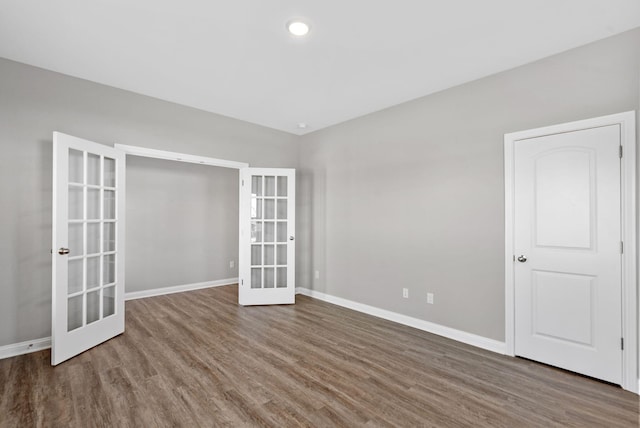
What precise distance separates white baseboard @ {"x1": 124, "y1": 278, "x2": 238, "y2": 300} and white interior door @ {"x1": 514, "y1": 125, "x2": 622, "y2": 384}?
→ 15.8 ft

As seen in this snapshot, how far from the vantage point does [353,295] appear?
439 centimetres

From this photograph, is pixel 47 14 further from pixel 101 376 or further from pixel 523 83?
pixel 523 83

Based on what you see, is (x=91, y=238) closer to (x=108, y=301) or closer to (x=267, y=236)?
(x=108, y=301)

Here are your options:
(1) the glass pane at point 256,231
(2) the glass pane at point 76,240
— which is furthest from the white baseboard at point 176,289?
(2) the glass pane at point 76,240

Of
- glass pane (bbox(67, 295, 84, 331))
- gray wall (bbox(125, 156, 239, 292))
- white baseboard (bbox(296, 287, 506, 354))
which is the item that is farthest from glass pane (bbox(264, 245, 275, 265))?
glass pane (bbox(67, 295, 84, 331))

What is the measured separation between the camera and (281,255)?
4.73 meters

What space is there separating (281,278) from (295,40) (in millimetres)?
3294

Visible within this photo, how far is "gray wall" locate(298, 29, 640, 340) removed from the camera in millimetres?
2611

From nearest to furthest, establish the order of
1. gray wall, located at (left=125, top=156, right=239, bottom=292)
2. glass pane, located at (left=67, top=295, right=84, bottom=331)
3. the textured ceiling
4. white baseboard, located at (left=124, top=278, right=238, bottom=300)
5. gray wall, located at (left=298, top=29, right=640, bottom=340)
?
the textured ceiling
gray wall, located at (left=298, top=29, right=640, bottom=340)
glass pane, located at (left=67, top=295, right=84, bottom=331)
white baseboard, located at (left=124, top=278, right=238, bottom=300)
gray wall, located at (left=125, top=156, right=239, bottom=292)

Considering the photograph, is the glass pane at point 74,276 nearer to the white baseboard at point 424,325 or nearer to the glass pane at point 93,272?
the glass pane at point 93,272

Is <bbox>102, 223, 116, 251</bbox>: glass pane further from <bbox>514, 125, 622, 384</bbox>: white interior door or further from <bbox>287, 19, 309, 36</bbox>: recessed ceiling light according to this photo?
<bbox>514, 125, 622, 384</bbox>: white interior door

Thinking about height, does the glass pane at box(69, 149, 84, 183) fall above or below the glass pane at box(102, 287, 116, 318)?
above

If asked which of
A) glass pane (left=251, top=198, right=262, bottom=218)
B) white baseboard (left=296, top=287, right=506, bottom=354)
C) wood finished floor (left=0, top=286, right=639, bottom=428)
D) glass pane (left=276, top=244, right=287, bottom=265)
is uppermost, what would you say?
glass pane (left=251, top=198, right=262, bottom=218)

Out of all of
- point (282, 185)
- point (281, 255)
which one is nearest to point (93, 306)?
point (281, 255)
